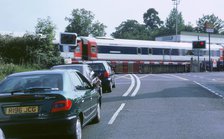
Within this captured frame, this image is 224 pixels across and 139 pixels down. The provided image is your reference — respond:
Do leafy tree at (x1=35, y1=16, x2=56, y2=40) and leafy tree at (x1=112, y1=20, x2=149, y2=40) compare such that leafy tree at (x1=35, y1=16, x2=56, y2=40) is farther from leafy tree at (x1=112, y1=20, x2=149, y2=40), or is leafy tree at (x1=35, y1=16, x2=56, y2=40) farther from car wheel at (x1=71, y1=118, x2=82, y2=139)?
leafy tree at (x1=112, y1=20, x2=149, y2=40)

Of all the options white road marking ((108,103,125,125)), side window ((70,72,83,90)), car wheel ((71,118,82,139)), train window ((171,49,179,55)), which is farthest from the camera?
train window ((171,49,179,55))

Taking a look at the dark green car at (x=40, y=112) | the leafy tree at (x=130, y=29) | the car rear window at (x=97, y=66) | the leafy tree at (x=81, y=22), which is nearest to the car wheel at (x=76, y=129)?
the dark green car at (x=40, y=112)

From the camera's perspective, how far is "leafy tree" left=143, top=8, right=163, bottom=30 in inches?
6737

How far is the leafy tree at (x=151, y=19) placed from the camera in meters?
171

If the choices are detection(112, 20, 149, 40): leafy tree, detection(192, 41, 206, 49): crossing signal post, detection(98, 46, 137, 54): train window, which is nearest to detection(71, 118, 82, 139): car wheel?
detection(98, 46, 137, 54): train window

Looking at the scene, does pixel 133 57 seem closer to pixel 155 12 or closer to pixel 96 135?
pixel 96 135

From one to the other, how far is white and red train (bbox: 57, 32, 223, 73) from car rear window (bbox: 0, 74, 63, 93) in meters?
31.6

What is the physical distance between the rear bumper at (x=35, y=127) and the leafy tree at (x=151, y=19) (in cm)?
16480

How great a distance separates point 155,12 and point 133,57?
12425 centimetres

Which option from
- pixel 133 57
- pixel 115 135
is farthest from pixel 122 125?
pixel 133 57

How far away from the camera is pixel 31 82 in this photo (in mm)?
8750

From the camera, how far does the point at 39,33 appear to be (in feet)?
112

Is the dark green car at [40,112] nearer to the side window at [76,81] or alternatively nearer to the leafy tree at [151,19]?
the side window at [76,81]

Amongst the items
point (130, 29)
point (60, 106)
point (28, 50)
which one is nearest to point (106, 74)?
point (28, 50)
